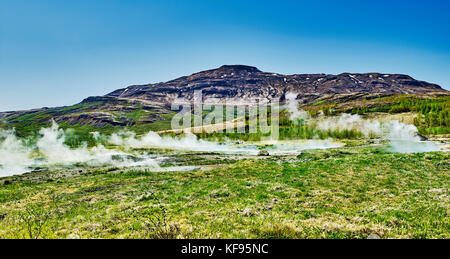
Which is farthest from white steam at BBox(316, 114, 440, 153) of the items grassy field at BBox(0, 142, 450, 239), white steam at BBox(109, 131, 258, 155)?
grassy field at BBox(0, 142, 450, 239)

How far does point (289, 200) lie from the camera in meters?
18.9

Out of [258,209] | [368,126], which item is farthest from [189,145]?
[258,209]

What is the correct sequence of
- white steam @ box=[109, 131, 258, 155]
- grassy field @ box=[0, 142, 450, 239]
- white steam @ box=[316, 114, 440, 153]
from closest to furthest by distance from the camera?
grassy field @ box=[0, 142, 450, 239], white steam @ box=[109, 131, 258, 155], white steam @ box=[316, 114, 440, 153]

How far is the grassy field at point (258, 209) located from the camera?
12.2 meters

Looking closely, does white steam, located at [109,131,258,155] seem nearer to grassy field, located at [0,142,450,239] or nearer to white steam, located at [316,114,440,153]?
grassy field, located at [0,142,450,239]

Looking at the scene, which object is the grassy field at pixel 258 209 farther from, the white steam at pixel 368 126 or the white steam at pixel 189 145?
the white steam at pixel 368 126

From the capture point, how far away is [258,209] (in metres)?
16.7

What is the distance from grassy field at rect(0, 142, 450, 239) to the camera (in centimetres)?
1216

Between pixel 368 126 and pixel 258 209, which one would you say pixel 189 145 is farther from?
pixel 258 209

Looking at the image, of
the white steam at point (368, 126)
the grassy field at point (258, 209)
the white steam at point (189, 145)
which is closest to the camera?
the grassy field at point (258, 209)

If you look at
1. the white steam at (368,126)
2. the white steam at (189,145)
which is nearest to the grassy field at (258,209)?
A: the white steam at (189,145)

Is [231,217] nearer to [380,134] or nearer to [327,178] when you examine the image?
[327,178]

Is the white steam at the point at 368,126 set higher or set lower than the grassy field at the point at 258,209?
higher

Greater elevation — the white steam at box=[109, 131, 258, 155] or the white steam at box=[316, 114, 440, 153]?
the white steam at box=[316, 114, 440, 153]
